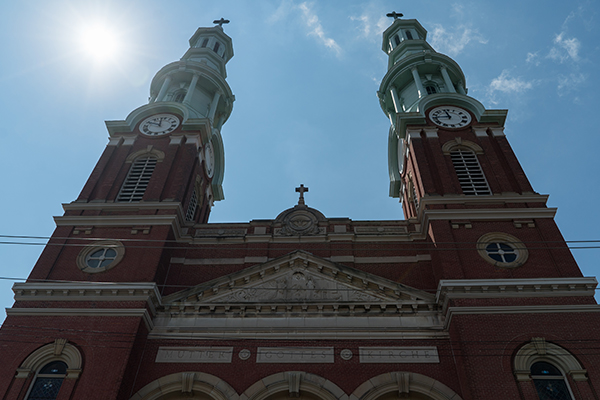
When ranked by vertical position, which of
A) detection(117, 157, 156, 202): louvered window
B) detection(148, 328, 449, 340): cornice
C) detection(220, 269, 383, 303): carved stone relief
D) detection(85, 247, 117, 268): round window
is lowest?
detection(148, 328, 449, 340): cornice

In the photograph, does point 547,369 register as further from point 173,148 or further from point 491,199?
point 173,148

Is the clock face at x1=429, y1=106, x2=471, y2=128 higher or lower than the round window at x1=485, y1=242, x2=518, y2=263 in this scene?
higher

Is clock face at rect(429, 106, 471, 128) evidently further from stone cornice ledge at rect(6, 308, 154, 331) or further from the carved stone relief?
stone cornice ledge at rect(6, 308, 154, 331)

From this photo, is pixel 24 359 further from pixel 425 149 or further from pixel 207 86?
pixel 207 86

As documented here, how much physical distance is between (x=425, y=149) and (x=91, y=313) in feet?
54.9

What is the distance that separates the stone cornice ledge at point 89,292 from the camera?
18.2 metres

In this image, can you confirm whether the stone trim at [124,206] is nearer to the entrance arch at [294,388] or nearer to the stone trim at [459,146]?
the entrance arch at [294,388]

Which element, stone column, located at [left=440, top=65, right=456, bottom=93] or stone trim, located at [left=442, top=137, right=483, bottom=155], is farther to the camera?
stone column, located at [left=440, top=65, right=456, bottom=93]

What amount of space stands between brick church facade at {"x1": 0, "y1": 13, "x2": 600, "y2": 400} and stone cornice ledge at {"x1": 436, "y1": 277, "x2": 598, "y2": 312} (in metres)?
0.05

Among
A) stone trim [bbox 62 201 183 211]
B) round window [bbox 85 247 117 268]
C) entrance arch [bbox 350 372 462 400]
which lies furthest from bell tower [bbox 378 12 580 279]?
round window [bbox 85 247 117 268]

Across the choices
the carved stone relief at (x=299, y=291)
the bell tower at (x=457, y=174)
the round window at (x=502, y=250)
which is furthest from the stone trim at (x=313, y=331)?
the round window at (x=502, y=250)

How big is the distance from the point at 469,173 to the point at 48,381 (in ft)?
61.8

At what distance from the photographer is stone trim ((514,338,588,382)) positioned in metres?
15.5

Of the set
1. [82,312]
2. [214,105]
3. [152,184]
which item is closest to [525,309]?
[82,312]
